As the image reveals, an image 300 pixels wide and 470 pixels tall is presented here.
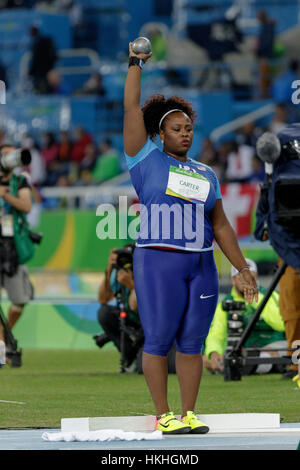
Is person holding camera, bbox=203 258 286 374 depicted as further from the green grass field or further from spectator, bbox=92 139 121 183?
spectator, bbox=92 139 121 183

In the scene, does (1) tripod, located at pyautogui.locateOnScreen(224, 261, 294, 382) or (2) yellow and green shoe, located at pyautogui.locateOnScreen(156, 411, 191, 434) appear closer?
(2) yellow and green shoe, located at pyautogui.locateOnScreen(156, 411, 191, 434)

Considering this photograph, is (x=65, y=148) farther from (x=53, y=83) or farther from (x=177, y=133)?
(x=177, y=133)

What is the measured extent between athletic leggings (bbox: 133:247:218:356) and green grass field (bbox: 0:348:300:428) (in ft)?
4.05

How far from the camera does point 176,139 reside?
755 cm

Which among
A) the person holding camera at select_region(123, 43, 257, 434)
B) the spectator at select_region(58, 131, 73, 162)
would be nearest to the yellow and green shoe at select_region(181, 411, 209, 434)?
the person holding camera at select_region(123, 43, 257, 434)

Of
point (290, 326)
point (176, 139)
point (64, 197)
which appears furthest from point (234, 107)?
point (176, 139)

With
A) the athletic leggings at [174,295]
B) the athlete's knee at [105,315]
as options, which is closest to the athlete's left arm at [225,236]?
the athletic leggings at [174,295]

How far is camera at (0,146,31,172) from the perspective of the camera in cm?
1245

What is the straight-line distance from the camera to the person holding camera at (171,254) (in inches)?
291

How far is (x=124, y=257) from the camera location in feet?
39.6

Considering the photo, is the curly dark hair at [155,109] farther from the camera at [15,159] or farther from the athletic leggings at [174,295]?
the camera at [15,159]

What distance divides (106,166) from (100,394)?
1523 cm

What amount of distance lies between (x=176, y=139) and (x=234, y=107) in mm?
19850

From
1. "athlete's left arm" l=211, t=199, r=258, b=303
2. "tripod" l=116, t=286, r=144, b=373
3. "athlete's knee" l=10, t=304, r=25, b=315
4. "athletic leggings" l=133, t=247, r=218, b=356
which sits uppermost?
"athlete's left arm" l=211, t=199, r=258, b=303
